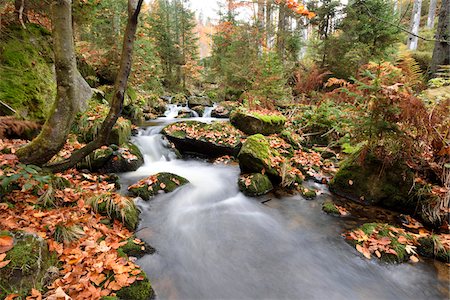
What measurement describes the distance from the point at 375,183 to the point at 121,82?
557 cm

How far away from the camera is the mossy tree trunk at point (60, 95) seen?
319 centimetres

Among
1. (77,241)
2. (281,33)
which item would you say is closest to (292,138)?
(77,241)

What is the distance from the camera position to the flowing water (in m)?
3.18

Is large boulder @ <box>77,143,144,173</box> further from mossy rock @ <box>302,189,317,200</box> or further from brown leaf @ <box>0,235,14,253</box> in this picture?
mossy rock @ <box>302,189,317,200</box>

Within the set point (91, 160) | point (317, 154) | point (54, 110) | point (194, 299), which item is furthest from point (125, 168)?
point (317, 154)

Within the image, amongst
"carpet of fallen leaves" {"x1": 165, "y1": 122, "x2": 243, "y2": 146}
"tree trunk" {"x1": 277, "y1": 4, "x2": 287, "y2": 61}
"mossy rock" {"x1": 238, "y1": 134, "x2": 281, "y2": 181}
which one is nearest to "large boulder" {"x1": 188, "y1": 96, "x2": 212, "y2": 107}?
"tree trunk" {"x1": 277, "y1": 4, "x2": 287, "y2": 61}

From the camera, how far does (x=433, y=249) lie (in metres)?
3.69

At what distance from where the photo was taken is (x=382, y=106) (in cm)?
455

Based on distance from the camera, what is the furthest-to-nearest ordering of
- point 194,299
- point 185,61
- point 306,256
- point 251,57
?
point 185,61
point 251,57
point 306,256
point 194,299

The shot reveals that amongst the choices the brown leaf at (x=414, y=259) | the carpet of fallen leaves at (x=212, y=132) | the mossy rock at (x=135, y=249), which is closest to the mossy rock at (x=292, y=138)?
the carpet of fallen leaves at (x=212, y=132)

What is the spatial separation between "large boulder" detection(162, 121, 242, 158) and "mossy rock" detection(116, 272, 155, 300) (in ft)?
18.0

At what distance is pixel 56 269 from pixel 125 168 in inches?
154

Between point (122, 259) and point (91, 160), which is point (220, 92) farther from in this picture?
point (122, 259)

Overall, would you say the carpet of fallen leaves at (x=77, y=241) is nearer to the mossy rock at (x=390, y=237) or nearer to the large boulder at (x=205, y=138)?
the mossy rock at (x=390, y=237)
